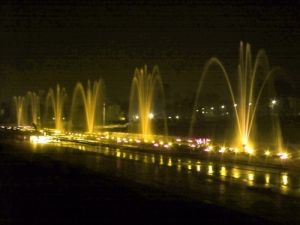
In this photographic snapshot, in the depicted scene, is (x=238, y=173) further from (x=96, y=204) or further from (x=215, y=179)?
(x=96, y=204)

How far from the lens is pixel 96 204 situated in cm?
1465

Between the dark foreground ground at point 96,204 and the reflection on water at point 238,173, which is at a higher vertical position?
the reflection on water at point 238,173

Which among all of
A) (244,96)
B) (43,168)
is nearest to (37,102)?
(244,96)

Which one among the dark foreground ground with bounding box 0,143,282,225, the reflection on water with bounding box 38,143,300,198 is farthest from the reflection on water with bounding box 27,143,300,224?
the dark foreground ground with bounding box 0,143,282,225

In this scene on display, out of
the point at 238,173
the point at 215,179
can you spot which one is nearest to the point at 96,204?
the point at 215,179

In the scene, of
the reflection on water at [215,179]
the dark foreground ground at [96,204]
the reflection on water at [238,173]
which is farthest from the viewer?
the reflection on water at [238,173]

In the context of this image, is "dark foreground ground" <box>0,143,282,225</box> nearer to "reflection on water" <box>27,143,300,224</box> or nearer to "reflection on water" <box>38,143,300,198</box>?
"reflection on water" <box>27,143,300,224</box>

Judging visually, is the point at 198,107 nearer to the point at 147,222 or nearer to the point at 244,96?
the point at 244,96

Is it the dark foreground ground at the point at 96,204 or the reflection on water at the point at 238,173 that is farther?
the reflection on water at the point at 238,173

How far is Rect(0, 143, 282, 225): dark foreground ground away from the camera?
1240 centimetres

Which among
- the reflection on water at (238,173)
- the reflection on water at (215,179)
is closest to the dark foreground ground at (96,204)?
the reflection on water at (215,179)

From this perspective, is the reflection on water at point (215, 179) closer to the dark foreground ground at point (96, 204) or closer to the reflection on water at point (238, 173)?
the reflection on water at point (238, 173)

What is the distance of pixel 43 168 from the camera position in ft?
87.9

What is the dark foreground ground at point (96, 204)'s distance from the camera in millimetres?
12398
